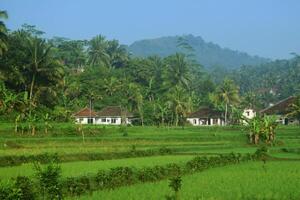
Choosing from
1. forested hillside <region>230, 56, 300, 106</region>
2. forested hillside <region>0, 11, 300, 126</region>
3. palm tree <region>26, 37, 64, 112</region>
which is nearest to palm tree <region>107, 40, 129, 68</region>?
forested hillside <region>0, 11, 300, 126</region>

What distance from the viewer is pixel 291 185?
1812 cm

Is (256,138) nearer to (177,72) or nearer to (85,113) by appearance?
(85,113)

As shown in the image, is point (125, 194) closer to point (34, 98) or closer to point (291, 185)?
point (291, 185)

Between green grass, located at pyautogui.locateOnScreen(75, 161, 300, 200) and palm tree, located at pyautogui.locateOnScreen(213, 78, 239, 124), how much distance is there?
4674 centimetres

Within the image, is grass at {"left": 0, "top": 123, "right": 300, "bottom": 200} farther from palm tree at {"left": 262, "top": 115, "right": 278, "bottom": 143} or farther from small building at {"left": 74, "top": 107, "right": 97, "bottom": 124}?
small building at {"left": 74, "top": 107, "right": 97, "bottom": 124}

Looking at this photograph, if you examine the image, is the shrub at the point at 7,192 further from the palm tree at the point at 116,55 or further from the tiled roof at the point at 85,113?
the palm tree at the point at 116,55

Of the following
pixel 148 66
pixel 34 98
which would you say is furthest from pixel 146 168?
pixel 148 66

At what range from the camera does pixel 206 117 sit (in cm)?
7706

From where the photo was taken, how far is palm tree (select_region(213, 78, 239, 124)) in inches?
2763

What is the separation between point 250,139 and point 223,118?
110 feet

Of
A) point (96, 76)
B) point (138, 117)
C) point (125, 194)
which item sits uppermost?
point (96, 76)

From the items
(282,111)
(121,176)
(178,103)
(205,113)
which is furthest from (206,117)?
(121,176)

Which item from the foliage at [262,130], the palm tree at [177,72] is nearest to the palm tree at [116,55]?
the palm tree at [177,72]

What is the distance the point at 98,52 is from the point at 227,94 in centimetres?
3311
